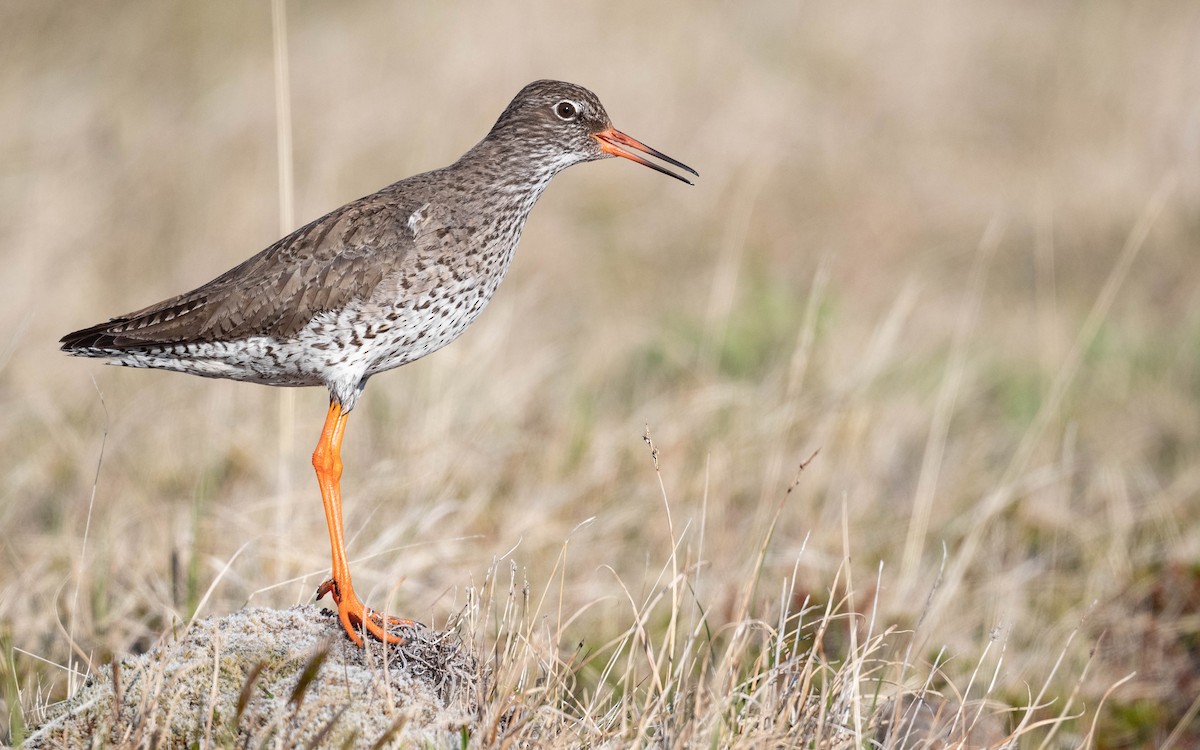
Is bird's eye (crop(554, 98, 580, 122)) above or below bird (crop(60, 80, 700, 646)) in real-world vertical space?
above

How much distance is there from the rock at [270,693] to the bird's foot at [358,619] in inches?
1.7

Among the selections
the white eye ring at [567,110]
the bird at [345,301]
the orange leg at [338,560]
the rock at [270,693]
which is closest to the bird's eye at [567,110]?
the white eye ring at [567,110]

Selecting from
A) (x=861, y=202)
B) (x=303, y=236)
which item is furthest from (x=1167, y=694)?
(x=861, y=202)

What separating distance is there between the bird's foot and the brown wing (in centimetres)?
110

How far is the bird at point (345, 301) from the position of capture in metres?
4.78

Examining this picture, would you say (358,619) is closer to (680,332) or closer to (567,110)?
(567,110)

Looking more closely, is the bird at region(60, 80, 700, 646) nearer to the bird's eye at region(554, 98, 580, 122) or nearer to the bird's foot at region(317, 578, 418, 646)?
the bird's foot at region(317, 578, 418, 646)

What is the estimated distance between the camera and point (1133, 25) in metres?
19.2

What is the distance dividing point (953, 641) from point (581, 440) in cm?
253

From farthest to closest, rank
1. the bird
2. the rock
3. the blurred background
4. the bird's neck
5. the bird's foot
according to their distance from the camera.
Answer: the blurred background → the bird's neck → the bird → the bird's foot → the rock

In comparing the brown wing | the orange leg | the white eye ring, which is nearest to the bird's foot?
the orange leg

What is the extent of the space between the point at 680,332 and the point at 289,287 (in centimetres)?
577

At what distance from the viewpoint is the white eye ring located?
550 cm

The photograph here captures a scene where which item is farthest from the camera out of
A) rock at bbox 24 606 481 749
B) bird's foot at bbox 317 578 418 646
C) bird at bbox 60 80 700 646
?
bird at bbox 60 80 700 646
